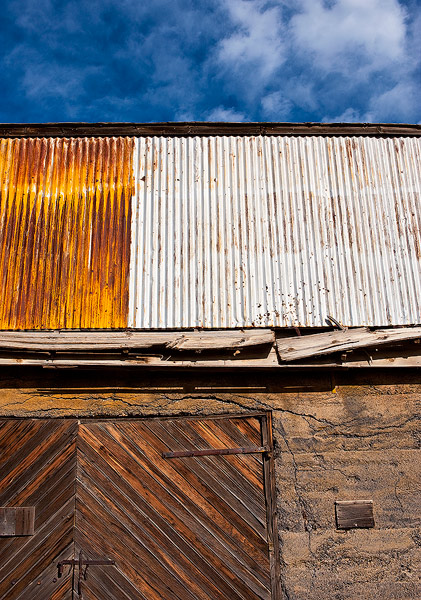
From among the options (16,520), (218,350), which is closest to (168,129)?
(218,350)

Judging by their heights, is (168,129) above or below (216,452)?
above

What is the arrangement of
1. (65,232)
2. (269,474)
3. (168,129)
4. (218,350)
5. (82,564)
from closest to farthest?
(82,564) < (269,474) < (218,350) < (65,232) < (168,129)

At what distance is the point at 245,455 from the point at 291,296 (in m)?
2.01

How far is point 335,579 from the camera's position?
4.98 m

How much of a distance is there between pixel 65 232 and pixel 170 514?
371 centimetres

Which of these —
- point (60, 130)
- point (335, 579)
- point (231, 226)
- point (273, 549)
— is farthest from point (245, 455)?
point (60, 130)

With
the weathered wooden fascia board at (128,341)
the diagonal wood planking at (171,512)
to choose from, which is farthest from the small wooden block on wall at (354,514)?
the weathered wooden fascia board at (128,341)

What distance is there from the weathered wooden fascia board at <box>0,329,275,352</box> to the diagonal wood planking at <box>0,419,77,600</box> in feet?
2.81

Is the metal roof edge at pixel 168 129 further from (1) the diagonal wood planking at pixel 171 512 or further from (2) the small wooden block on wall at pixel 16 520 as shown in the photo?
(2) the small wooden block on wall at pixel 16 520

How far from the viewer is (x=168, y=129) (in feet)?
22.3

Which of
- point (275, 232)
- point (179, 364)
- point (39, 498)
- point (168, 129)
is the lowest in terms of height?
point (39, 498)

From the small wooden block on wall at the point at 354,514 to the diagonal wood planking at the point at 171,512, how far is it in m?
0.81

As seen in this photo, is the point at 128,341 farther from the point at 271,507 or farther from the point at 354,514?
the point at 354,514

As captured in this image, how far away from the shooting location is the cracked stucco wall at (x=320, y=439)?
16.5 feet
